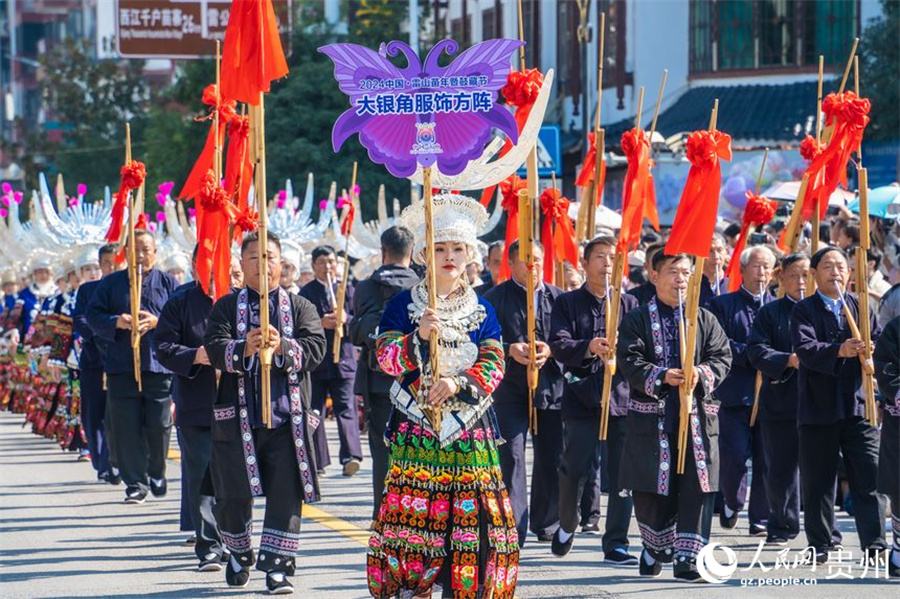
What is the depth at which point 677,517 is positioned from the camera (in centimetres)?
970

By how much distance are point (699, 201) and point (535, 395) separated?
1.98 m

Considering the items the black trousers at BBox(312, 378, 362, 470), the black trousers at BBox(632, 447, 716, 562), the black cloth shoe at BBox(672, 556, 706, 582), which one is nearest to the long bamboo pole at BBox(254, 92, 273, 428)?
the black trousers at BBox(632, 447, 716, 562)

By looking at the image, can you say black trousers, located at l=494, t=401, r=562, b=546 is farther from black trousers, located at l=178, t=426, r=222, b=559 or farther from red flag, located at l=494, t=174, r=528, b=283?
black trousers, located at l=178, t=426, r=222, b=559

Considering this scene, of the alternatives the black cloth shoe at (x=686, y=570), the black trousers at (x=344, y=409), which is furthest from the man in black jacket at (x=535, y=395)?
the black trousers at (x=344, y=409)

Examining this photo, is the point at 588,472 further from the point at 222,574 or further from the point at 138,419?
the point at 138,419

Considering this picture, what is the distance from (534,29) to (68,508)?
24839 mm

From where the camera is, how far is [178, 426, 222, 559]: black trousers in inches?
408

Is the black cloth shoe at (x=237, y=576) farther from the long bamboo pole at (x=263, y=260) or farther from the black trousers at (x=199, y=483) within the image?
the long bamboo pole at (x=263, y=260)

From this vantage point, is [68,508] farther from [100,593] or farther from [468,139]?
[468,139]

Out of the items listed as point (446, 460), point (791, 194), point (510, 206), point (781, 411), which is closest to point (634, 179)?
point (510, 206)

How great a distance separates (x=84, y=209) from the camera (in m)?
23.1

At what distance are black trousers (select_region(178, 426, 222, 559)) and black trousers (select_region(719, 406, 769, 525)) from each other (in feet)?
11.2

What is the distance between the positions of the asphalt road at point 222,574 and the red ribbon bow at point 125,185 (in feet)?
6.87

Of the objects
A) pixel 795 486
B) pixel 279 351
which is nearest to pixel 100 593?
pixel 279 351
